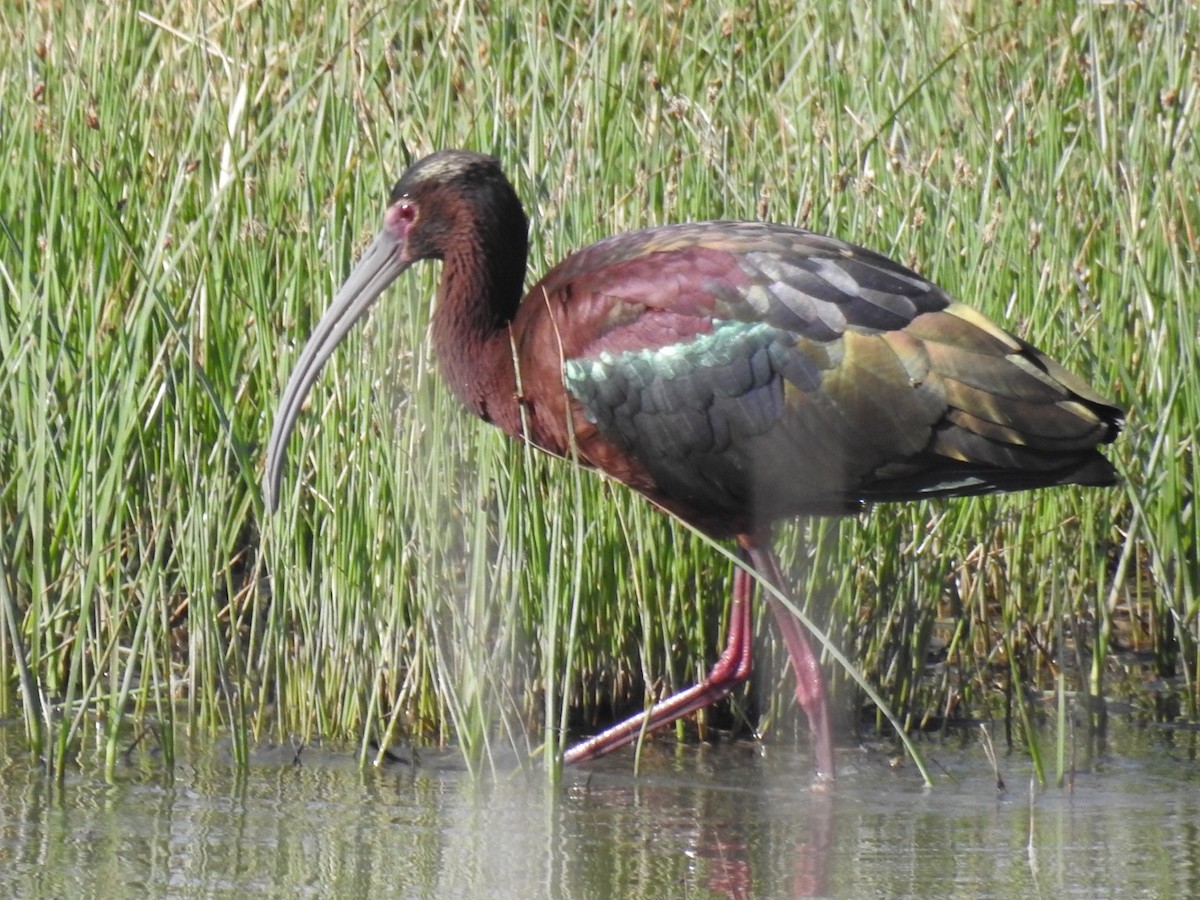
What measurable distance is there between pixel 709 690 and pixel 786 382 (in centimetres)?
77

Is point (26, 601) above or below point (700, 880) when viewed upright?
above

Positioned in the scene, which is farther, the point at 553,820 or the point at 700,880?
the point at 553,820

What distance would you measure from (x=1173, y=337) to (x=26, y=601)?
2.89 meters

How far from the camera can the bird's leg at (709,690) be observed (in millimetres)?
4555

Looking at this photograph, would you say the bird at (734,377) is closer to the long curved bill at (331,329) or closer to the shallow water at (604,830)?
the long curved bill at (331,329)

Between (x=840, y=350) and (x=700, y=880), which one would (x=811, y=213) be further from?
(x=700, y=880)

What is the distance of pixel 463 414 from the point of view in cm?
478

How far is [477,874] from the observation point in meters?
3.56

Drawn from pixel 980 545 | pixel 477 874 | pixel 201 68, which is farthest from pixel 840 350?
pixel 201 68

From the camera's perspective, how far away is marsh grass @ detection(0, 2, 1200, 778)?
14.3 ft

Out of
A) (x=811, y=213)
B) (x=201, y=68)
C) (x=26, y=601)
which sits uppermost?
(x=201, y=68)

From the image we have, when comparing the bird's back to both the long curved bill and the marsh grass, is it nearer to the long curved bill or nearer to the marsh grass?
the marsh grass

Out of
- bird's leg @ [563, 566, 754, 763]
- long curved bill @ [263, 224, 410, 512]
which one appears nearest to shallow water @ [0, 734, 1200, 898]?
bird's leg @ [563, 566, 754, 763]

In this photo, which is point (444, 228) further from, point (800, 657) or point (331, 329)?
point (800, 657)
